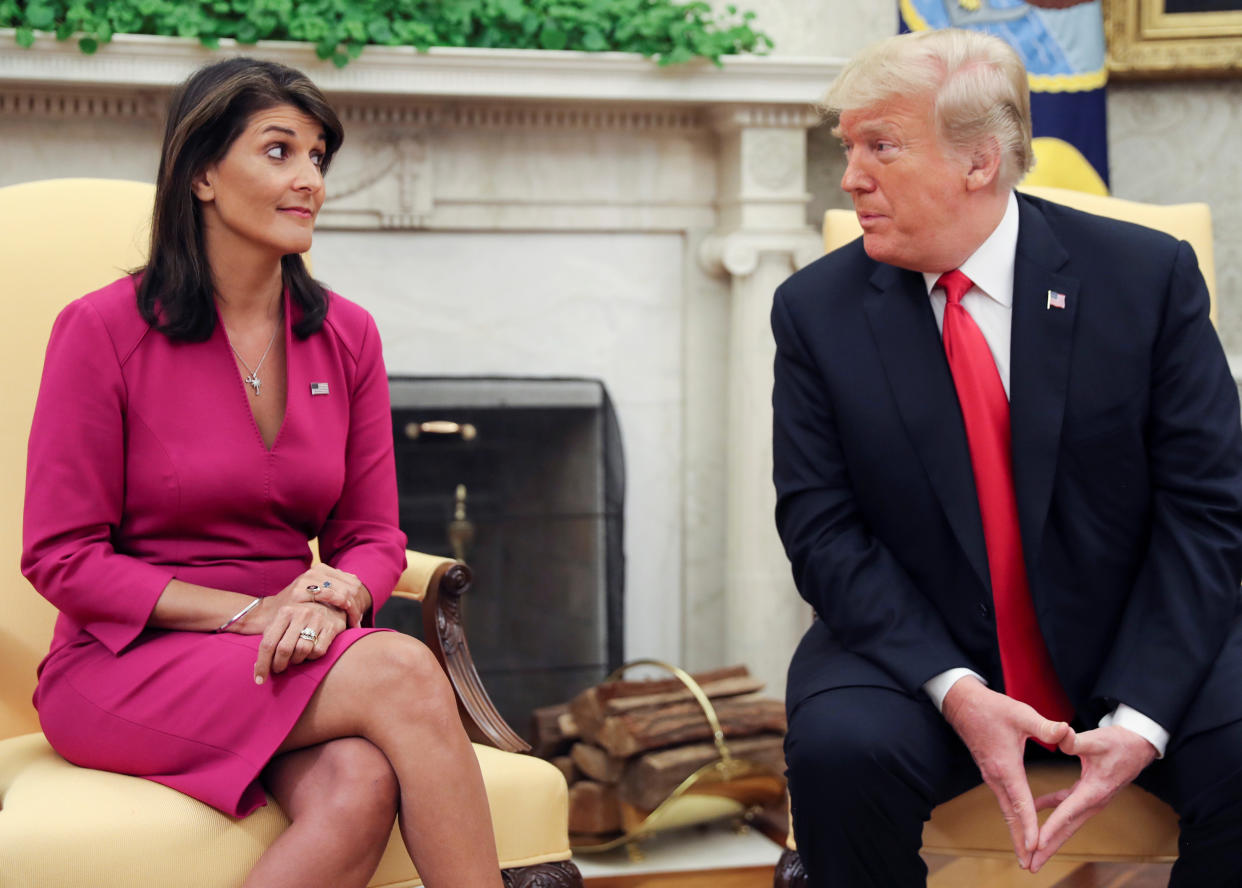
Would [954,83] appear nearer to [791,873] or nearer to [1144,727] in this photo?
[1144,727]

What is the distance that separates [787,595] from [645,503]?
1.44ft

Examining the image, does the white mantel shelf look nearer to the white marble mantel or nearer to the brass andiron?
the white marble mantel

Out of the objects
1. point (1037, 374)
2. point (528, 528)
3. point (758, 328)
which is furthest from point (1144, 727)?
point (528, 528)

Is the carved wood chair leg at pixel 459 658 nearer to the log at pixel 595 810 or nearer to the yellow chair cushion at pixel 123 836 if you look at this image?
the yellow chair cushion at pixel 123 836

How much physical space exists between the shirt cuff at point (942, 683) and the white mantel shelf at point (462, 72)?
75.5 inches

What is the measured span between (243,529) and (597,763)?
1.27 meters

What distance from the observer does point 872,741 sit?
1538 mm

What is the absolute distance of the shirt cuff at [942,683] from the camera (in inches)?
63.0

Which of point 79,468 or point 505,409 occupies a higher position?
point 79,468

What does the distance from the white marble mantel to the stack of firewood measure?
48 cm

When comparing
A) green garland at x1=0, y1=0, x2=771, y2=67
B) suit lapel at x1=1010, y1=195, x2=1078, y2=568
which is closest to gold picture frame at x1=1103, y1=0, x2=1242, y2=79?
green garland at x1=0, y1=0, x2=771, y2=67

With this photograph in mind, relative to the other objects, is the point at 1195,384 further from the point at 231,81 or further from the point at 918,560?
the point at 231,81

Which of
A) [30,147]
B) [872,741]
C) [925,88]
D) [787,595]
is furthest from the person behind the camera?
[787,595]

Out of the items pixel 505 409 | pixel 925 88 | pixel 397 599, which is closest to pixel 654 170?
pixel 505 409
